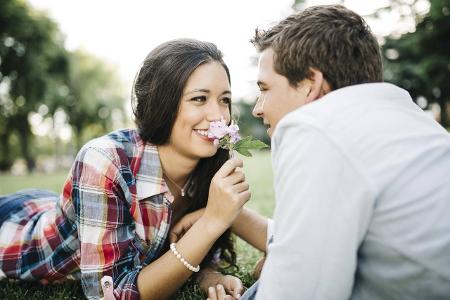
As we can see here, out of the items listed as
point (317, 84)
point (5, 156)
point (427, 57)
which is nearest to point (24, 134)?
point (5, 156)

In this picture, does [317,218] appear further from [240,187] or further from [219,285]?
[219,285]

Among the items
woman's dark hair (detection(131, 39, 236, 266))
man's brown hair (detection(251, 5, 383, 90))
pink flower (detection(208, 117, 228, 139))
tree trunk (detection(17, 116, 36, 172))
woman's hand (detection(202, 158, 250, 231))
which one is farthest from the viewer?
tree trunk (detection(17, 116, 36, 172))

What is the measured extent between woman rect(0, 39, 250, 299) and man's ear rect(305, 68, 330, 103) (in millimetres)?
755

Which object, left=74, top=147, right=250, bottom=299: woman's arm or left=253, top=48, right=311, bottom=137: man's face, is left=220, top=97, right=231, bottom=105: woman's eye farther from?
left=253, top=48, right=311, bottom=137: man's face

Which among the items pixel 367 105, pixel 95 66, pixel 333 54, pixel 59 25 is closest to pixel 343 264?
pixel 367 105

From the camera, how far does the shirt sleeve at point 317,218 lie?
1.51 metres

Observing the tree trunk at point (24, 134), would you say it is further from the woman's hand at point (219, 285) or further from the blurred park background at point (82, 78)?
the woman's hand at point (219, 285)

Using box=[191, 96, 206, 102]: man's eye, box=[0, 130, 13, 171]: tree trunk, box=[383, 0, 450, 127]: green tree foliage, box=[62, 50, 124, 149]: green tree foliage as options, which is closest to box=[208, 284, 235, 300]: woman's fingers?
box=[191, 96, 206, 102]: man's eye

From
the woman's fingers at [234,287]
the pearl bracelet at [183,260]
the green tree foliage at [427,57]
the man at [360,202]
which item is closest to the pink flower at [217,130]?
the pearl bracelet at [183,260]

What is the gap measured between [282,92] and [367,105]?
628 millimetres

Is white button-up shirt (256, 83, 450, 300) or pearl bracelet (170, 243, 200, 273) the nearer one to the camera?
white button-up shirt (256, 83, 450, 300)

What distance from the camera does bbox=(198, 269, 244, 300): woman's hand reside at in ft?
9.02

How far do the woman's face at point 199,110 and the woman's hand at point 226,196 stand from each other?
0.59 metres

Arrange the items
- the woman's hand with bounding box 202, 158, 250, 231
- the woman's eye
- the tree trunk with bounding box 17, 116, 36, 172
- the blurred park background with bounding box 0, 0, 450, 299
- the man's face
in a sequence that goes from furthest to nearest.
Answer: the tree trunk with bounding box 17, 116, 36, 172 → the blurred park background with bounding box 0, 0, 450, 299 → the woman's eye → the woman's hand with bounding box 202, 158, 250, 231 → the man's face
